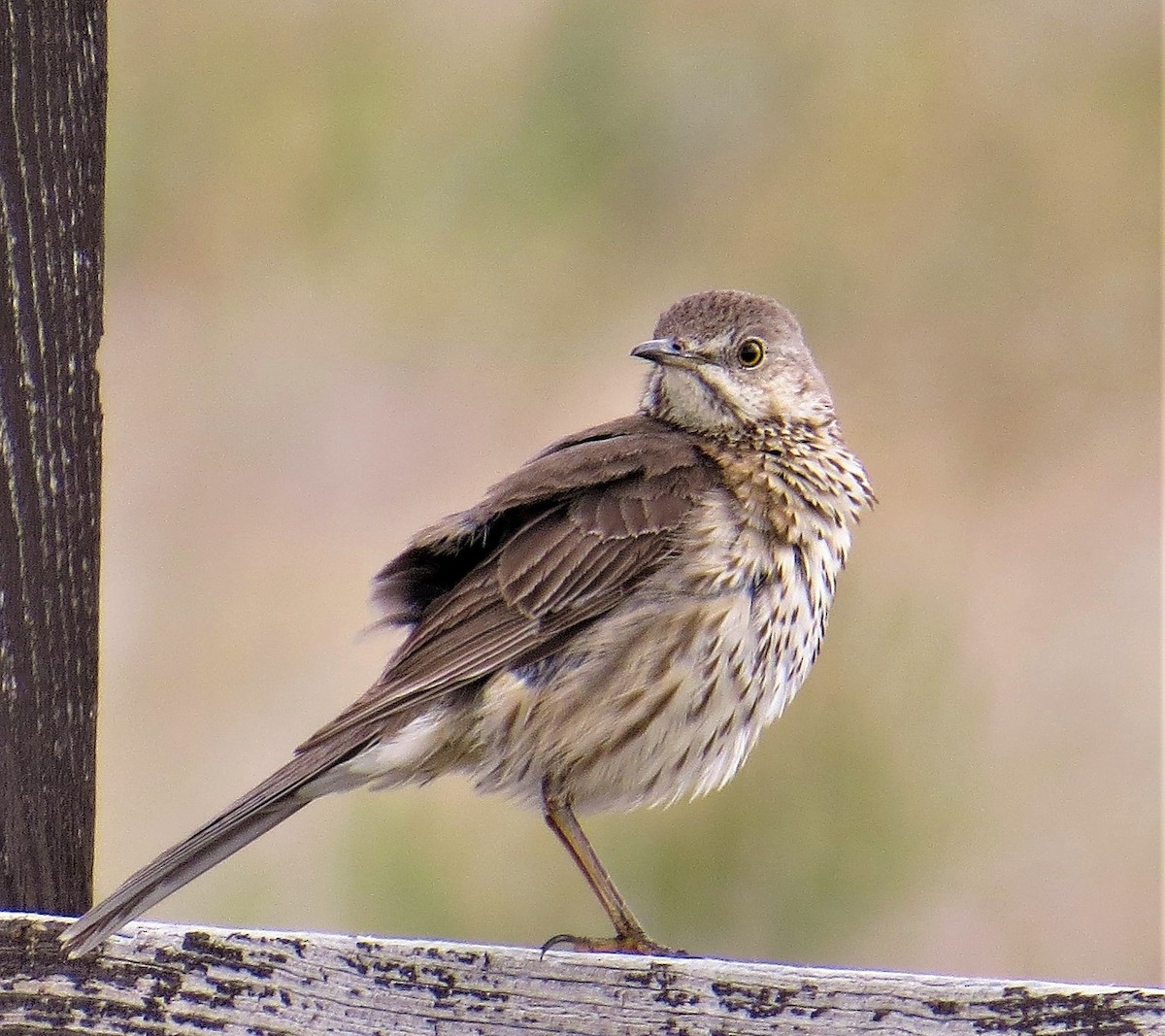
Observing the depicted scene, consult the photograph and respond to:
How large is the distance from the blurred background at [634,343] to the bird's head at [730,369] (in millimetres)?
1158

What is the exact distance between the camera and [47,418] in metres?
3.09

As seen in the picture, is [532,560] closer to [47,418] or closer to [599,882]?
[599,882]

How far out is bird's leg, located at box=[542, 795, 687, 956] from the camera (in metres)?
3.77

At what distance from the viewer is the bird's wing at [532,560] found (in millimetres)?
3904

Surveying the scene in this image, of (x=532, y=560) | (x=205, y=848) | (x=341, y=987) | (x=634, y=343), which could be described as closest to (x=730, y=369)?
(x=532, y=560)

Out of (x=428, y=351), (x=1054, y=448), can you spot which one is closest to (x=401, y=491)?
(x=428, y=351)

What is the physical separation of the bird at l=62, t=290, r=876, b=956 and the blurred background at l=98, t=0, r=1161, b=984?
153cm

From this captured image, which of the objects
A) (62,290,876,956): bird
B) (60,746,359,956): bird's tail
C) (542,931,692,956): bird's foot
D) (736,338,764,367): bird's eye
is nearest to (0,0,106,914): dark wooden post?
(60,746,359,956): bird's tail

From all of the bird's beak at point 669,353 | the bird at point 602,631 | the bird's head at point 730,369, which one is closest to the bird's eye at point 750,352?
the bird's head at point 730,369

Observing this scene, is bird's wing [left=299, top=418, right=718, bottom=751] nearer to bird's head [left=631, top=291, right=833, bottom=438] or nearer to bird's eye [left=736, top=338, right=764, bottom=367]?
bird's head [left=631, top=291, right=833, bottom=438]

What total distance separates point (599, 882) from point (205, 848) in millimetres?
1056

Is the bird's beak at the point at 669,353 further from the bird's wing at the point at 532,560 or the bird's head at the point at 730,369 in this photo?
the bird's wing at the point at 532,560

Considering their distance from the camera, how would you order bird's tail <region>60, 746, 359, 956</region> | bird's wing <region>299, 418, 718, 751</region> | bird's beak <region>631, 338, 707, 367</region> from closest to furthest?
1. bird's tail <region>60, 746, 359, 956</region>
2. bird's wing <region>299, 418, 718, 751</region>
3. bird's beak <region>631, 338, 707, 367</region>

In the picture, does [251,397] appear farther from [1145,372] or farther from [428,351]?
[1145,372]
